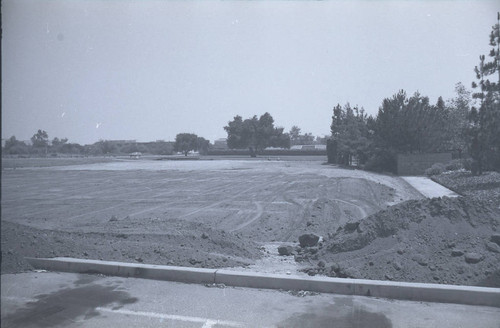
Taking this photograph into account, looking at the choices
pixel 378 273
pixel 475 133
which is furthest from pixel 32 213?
pixel 475 133

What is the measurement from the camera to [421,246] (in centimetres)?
621

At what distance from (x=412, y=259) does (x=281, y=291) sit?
2.11 meters

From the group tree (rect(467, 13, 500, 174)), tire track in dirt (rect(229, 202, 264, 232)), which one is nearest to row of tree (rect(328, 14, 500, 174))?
tree (rect(467, 13, 500, 174))

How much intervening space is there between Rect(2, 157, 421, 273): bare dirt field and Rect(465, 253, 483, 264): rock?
2725 millimetres

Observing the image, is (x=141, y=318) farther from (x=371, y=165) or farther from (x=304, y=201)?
(x=371, y=165)

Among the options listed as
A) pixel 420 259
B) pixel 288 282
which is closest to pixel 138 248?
pixel 288 282

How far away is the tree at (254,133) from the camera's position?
8425 cm

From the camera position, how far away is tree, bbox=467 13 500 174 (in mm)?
18375

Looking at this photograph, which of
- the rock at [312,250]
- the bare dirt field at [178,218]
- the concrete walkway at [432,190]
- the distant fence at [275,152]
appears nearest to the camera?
the bare dirt field at [178,218]

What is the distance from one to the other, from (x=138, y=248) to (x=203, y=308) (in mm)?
2621

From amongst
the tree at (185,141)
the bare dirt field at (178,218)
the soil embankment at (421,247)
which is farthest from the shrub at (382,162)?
the tree at (185,141)

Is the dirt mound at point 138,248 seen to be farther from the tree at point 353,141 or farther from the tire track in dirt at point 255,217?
the tree at point 353,141

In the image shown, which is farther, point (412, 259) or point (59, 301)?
point (412, 259)

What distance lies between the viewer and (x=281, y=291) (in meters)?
5.31
